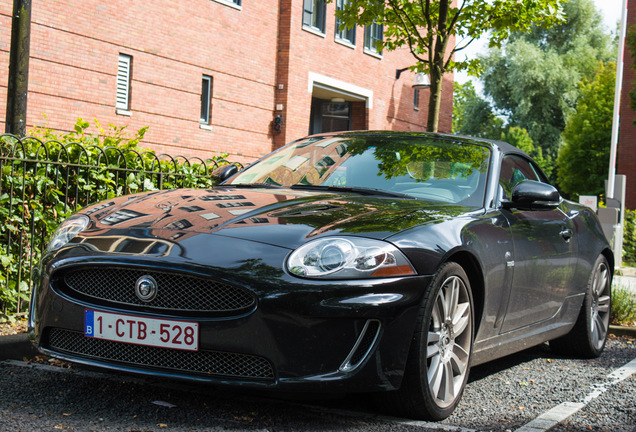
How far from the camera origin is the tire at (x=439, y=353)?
3572 millimetres

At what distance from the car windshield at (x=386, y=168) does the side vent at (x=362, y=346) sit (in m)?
1.22

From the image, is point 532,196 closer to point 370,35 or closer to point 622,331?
point 622,331

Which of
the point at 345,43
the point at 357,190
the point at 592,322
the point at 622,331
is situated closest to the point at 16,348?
the point at 357,190

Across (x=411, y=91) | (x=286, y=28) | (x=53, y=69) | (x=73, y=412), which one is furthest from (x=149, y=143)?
(x=73, y=412)

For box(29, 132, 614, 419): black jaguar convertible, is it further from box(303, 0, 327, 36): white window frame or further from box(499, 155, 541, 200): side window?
box(303, 0, 327, 36): white window frame

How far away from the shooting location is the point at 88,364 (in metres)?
3.62

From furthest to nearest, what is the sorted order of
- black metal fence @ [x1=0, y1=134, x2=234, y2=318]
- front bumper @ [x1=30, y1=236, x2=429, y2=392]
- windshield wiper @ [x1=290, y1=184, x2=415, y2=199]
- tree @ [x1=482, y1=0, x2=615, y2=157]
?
tree @ [x1=482, y1=0, x2=615, y2=157] → black metal fence @ [x1=0, y1=134, x2=234, y2=318] → windshield wiper @ [x1=290, y1=184, x2=415, y2=199] → front bumper @ [x1=30, y1=236, x2=429, y2=392]

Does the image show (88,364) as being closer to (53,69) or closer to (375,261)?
(375,261)

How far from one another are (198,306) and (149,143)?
14989 mm

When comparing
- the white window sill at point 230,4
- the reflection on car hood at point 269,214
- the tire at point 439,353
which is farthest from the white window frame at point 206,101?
the tire at point 439,353

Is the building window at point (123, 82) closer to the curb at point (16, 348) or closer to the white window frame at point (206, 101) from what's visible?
the white window frame at point (206, 101)

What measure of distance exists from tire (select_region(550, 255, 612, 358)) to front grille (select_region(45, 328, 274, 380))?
Answer: 331 centimetres

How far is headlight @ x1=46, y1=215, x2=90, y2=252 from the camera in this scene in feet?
12.9

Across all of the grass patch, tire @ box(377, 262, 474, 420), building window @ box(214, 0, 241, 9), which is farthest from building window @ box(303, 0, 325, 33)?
tire @ box(377, 262, 474, 420)
